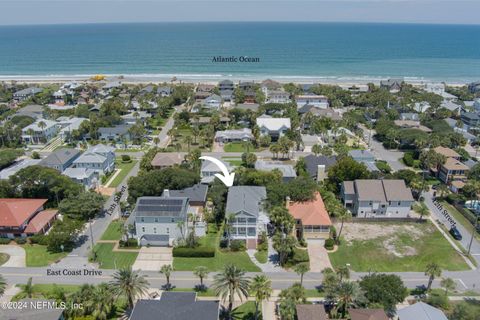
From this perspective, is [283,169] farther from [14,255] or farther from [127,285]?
[14,255]

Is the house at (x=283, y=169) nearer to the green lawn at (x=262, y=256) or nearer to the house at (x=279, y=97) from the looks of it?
the green lawn at (x=262, y=256)

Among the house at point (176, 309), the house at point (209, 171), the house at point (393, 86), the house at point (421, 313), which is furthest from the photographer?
the house at point (393, 86)

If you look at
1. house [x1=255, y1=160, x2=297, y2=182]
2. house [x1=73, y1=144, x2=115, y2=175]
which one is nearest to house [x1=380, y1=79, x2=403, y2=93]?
house [x1=255, y1=160, x2=297, y2=182]

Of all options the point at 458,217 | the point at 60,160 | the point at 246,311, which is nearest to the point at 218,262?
the point at 246,311

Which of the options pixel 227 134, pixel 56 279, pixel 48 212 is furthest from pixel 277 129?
pixel 56 279

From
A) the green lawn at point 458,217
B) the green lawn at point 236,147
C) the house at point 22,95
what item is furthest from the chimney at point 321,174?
the house at point 22,95

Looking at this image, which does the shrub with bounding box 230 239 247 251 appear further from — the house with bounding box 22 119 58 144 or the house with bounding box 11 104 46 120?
the house with bounding box 11 104 46 120
